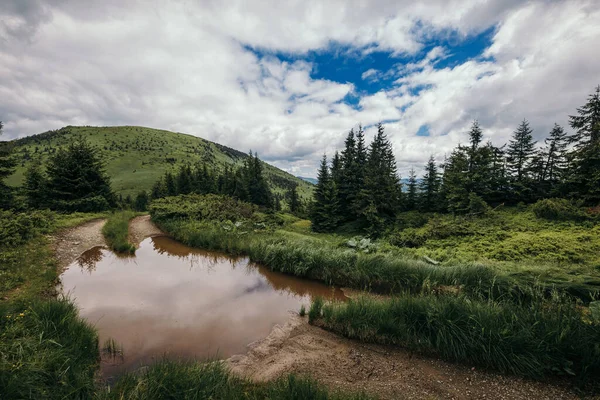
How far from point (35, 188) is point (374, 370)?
104ft

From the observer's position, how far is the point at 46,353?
3658 mm

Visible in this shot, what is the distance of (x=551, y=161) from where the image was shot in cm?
2308

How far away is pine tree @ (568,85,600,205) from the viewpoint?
17.5 m

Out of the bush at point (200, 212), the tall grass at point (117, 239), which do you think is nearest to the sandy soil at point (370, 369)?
the tall grass at point (117, 239)

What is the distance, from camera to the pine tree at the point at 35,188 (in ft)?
69.3

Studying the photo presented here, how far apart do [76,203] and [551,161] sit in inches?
1755

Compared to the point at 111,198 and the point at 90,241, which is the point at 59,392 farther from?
the point at 111,198

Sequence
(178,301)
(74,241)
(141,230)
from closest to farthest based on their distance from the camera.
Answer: (178,301) → (74,241) → (141,230)

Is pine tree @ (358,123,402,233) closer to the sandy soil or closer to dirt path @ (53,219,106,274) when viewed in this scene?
the sandy soil

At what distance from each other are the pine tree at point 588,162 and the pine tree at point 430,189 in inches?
378

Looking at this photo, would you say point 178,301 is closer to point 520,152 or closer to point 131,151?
point 520,152

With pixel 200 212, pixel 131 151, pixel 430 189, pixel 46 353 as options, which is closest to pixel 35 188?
pixel 200 212

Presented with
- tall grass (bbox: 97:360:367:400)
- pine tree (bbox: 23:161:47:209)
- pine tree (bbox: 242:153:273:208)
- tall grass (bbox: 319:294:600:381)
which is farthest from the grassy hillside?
tall grass (bbox: 319:294:600:381)

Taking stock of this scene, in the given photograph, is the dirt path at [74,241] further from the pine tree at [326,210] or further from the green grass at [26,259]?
the pine tree at [326,210]
